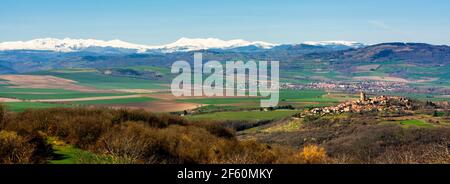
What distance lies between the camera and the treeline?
62.3ft

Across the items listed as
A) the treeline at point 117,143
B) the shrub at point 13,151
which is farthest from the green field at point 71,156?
the shrub at point 13,151

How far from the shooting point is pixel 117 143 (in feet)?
64.5

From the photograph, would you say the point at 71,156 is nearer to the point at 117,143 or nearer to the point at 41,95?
the point at 117,143

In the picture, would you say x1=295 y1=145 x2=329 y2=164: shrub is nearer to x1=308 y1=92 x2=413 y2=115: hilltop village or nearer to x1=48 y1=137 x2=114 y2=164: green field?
x1=48 y1=137 x2=114 y2=164: green field

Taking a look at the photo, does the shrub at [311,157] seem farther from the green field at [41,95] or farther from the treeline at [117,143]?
the green field at [41,95]

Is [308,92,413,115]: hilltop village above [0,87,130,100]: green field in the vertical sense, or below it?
above

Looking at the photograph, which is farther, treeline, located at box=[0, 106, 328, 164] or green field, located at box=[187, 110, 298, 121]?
green field, located at box=[187, 110, 298, 121]

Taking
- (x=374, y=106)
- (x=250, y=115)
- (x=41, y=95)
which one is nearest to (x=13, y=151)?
(x=250, y=115)

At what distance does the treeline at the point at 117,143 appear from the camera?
19.0 metres

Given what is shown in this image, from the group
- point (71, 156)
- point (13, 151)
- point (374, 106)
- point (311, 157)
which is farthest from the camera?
point (374, 106)

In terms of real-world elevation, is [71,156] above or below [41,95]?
above

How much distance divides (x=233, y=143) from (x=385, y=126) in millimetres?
47593

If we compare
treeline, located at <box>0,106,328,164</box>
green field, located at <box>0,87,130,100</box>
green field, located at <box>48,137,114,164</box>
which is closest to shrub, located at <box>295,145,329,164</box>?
treeline, located at <box>0,106,328,164</box>
